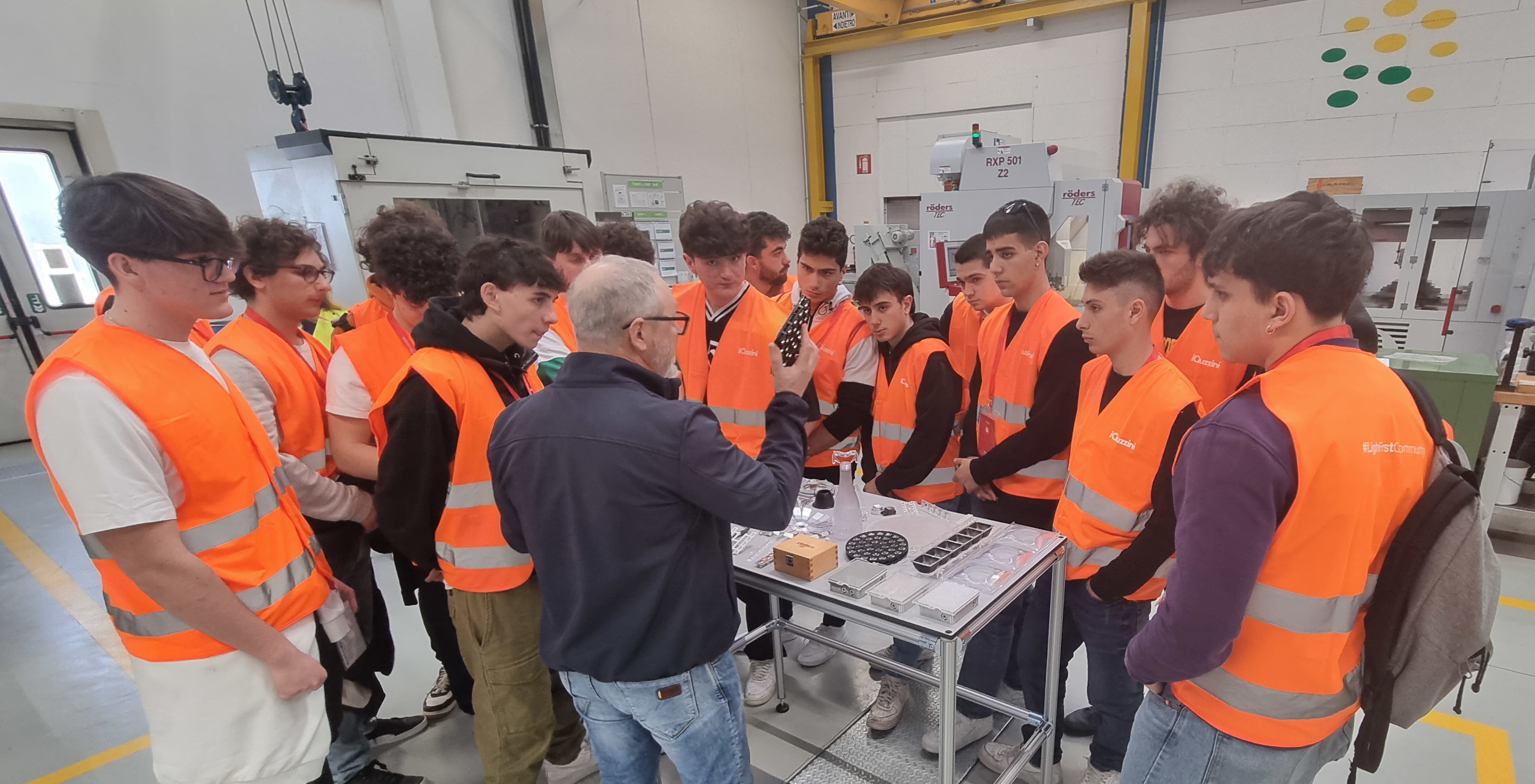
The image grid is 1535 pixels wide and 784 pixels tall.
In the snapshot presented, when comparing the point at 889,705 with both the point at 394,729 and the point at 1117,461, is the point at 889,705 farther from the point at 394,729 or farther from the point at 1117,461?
the point at 394,729

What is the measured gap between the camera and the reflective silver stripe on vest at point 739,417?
2.21 m

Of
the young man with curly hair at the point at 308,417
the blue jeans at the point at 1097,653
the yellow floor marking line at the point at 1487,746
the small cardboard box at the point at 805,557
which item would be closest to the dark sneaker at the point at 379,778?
the young man with curly hair at the point at 308,417

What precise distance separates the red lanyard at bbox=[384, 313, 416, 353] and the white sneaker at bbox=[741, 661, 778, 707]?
1669mm

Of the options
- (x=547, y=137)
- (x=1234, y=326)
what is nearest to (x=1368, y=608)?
(x=1234, y=326)

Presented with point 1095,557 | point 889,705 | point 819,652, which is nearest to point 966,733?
point 889,705

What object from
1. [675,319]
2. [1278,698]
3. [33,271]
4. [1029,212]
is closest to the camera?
[1278,698]

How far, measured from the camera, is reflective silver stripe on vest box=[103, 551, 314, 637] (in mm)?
1191

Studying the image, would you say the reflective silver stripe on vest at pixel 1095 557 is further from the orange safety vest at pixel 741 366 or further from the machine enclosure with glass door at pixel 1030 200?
the machine enclosure with glass door at pixel 1030 200

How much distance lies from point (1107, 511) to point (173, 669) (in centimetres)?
198

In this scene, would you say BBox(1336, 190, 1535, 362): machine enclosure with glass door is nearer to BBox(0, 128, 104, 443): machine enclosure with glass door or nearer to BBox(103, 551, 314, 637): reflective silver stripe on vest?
BBox(103, 551, 314, 637): reflective silver stripe on vest

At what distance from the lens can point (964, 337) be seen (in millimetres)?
2637

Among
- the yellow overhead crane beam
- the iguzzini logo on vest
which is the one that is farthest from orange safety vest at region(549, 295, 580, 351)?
the yellow overhead crane beam

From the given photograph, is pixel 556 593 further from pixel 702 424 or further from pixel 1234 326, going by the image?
pixel 1234 326

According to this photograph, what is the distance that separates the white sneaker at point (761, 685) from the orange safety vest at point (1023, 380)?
115 centimetres
